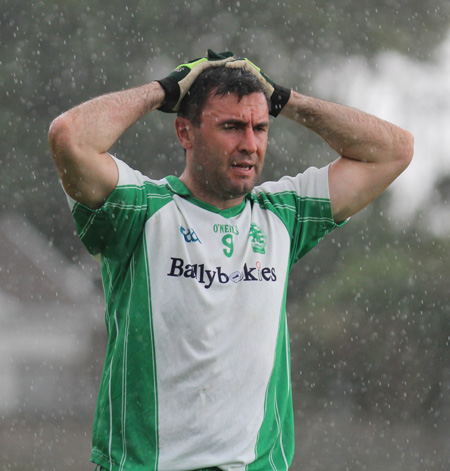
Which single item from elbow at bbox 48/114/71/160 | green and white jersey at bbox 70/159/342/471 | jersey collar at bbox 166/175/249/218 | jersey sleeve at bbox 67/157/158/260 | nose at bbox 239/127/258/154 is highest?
nose at bbox 239/127/258/154

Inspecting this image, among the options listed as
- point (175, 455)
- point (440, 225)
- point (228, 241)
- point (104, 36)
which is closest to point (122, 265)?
point (228, 241)

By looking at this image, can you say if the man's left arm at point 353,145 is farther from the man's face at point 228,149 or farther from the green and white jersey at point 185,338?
the green and white jersey at point 185,338

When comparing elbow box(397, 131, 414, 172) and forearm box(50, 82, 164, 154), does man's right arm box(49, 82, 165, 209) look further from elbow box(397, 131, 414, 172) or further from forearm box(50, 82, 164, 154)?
elbow box(397, 131, 414, 172)

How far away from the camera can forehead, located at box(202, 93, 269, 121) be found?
10.3ft

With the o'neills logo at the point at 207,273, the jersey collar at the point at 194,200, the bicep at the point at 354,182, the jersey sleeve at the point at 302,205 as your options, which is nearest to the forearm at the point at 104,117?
the jersey collar at the point at 194,200

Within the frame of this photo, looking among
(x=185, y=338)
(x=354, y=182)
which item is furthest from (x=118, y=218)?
(x=354, y=182)

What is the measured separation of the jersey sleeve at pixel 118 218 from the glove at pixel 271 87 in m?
0.57

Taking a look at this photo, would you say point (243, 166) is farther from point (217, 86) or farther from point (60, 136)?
point (60, 136)

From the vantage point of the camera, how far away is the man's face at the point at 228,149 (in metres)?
3.12

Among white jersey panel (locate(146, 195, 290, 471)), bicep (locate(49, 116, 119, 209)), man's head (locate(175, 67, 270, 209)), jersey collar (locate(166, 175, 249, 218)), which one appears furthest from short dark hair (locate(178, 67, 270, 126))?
bicep (locate(49, 116, 119, 209))

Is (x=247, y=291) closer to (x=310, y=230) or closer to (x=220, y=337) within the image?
(x=220, y=337)

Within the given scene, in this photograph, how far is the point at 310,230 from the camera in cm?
338

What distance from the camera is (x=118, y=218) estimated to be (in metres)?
2.96

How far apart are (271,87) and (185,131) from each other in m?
0.35
